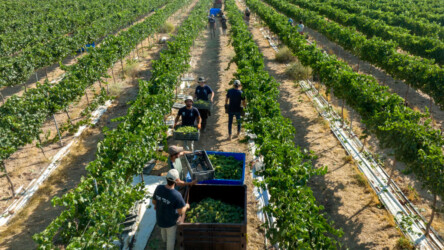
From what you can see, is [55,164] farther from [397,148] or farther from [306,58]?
[306,58]

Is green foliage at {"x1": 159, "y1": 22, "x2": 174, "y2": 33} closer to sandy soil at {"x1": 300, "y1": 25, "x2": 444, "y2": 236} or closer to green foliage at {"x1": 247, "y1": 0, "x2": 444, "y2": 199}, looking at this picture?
sandy soil at {"x1": 300, "y1": 25, "x2": 444, "y2": 236}

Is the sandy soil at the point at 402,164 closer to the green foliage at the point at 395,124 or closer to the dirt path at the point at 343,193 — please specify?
the green foliage at the point at 395,124

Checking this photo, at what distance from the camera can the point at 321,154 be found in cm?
992

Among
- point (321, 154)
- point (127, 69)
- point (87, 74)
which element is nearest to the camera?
point (321, 154)

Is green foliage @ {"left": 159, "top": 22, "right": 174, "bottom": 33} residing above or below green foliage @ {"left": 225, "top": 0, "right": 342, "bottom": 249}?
above

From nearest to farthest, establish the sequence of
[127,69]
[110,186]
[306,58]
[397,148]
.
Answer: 1. [110,186]
2. [397,148]
3. [306,58]
4. [127,69]

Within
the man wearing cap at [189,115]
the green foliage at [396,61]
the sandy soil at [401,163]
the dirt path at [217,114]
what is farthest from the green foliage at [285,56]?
the man wearing cap at [189,115]

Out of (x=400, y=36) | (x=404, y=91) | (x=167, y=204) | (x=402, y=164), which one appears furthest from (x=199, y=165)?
(x=400, y=36)

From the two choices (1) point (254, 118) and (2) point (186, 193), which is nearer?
(2) point (186, 193)

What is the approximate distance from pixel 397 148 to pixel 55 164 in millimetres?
9911

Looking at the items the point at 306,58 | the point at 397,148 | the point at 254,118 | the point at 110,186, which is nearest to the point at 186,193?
the point at 110,186

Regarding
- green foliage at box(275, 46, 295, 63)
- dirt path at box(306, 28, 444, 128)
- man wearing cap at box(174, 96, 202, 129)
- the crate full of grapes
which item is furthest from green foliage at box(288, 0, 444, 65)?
man wearing cap at box(174, 96, 202, 129)

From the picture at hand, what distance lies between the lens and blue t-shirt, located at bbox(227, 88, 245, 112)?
9961 millimetres

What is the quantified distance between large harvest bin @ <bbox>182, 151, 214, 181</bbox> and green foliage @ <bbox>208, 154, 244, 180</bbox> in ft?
1.02
